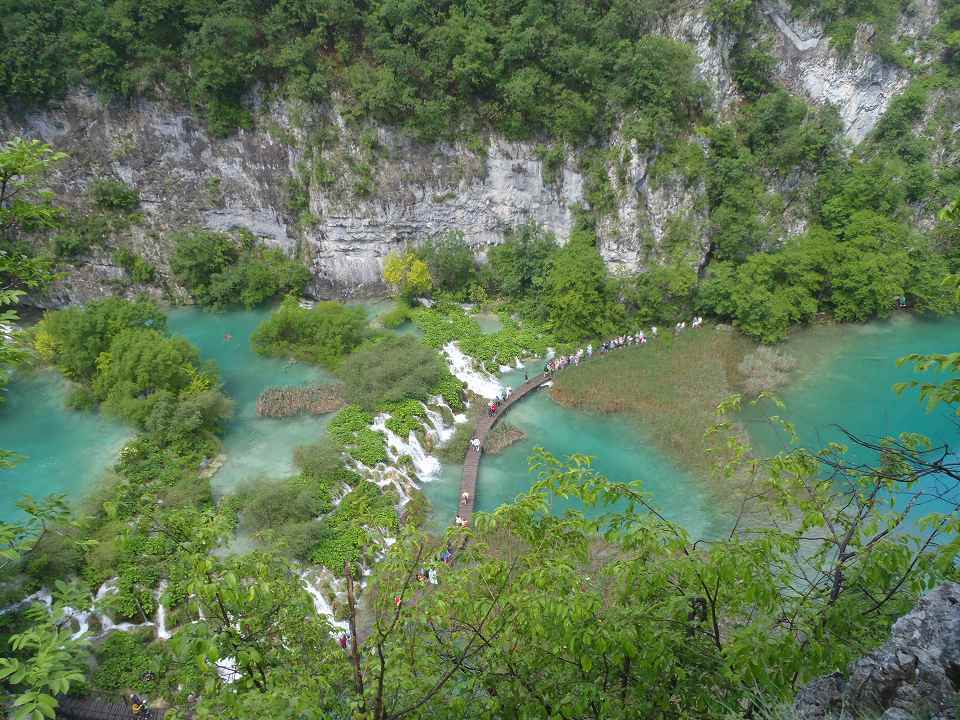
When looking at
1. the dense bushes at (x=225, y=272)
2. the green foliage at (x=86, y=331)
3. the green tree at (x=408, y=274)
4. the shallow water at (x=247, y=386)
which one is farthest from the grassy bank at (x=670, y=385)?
the green foliage at (x=86, y=331)

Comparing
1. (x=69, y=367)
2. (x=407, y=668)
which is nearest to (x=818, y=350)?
(x=407, y=668)

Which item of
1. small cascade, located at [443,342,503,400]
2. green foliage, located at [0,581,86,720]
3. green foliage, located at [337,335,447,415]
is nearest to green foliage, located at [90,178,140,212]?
green foliage, located at [337,335,447,415]

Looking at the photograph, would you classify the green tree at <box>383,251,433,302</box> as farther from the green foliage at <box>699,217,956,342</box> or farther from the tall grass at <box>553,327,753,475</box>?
the green foliage at <box>699,217,956,342</box>

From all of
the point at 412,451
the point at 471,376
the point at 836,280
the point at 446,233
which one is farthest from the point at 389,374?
the point at 836,280

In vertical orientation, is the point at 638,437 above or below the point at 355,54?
below

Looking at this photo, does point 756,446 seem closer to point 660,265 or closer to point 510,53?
point 660,265

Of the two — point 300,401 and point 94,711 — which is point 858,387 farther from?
point 94,711
